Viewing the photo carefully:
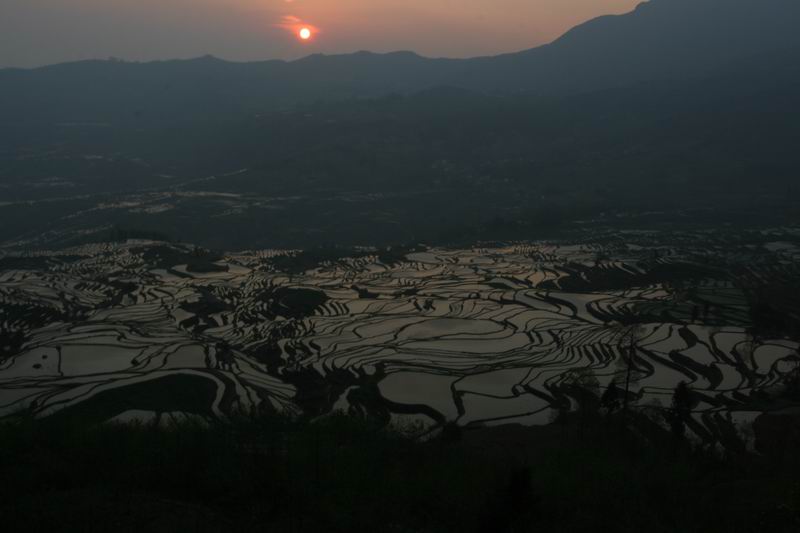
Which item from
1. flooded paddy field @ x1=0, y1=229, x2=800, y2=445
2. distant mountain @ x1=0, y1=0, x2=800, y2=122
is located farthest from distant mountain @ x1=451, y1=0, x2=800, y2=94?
flooded paddy field @ x1=0, y1=229, x2=800, y2=445

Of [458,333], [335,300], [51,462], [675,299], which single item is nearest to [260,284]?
[335,300]

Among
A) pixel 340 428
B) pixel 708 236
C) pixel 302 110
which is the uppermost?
pixel 302 110

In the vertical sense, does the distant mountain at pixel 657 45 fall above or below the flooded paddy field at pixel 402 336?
above

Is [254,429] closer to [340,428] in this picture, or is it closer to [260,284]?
[340,428]

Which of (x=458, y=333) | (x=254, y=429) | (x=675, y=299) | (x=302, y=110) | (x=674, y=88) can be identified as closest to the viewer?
(x=254, y=429)

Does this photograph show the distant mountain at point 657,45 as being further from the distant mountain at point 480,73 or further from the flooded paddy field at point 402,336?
the flooded paddy field at point 402,336

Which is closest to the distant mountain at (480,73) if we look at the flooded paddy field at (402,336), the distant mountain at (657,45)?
the distant mountain at (657,45)
